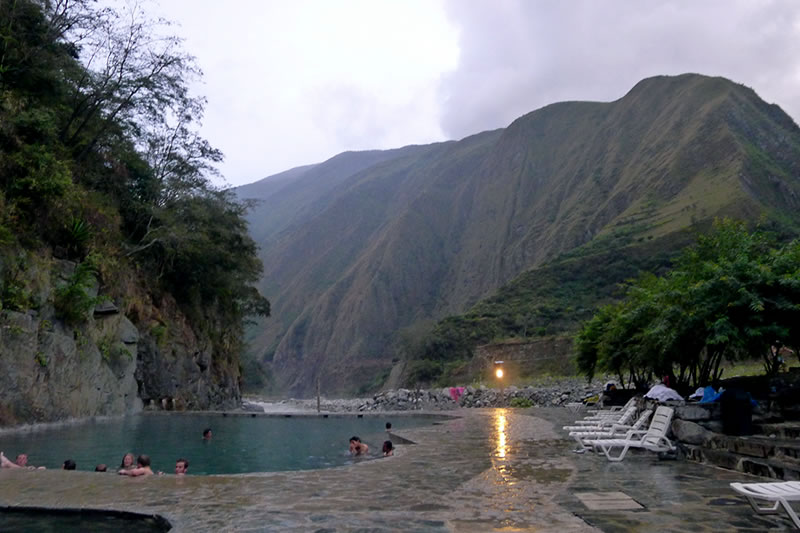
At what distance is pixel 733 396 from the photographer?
25.1 feet

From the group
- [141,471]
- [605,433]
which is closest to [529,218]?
[605,433]

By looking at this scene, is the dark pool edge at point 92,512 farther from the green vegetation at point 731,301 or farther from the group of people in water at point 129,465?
the green vegetation at point 731,301

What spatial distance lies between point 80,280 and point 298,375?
237 feet

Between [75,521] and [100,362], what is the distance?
1474 centimetres

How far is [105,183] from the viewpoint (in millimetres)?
22484

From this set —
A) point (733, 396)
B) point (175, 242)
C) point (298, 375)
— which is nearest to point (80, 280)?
point (175, 242)

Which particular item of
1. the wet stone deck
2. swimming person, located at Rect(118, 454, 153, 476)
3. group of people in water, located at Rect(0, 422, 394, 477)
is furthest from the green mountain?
swimming person, located at Rect(118, 454, 153, 476)

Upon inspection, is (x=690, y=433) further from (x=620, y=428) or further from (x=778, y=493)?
(x=778, y=493)

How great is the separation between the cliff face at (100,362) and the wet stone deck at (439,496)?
731cm

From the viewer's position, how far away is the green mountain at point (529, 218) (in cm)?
5709

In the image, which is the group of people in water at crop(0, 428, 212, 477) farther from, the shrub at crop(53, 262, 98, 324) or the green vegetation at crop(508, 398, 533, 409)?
the green vegetation at crop(508, 398, 533, 409)

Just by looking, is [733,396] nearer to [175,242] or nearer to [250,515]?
[250,515]

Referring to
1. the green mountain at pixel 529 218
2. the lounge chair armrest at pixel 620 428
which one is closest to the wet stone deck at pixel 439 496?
the lounge chair armrest at pixel 620 428

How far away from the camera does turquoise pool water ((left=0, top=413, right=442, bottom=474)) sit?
1159cm
